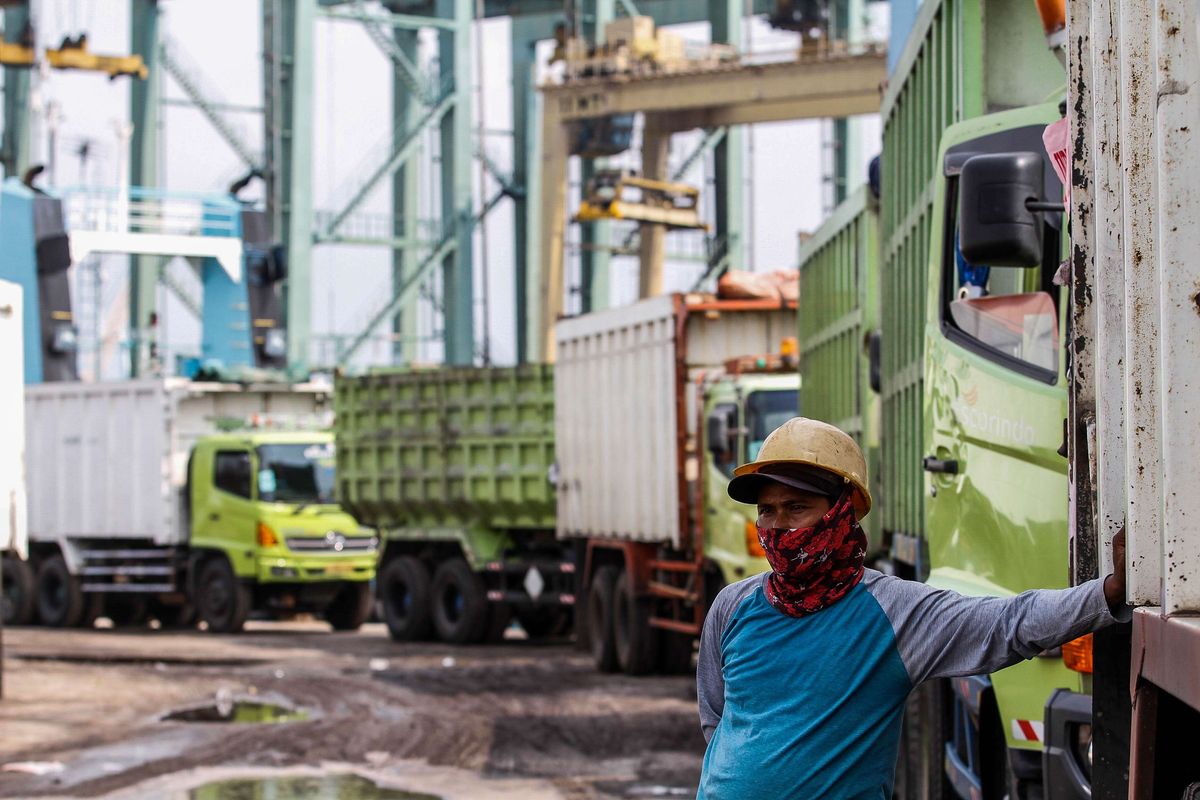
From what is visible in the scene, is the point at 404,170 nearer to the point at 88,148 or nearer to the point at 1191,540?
Result: the point at 88,148

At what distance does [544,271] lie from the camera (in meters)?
44.5

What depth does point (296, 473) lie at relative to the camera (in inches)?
928

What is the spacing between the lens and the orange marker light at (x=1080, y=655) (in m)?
4.80

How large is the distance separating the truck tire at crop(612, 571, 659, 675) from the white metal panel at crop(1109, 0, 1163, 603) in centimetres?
1362

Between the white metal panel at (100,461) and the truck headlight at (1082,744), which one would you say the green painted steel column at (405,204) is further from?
the truck headlight at (1082,744)

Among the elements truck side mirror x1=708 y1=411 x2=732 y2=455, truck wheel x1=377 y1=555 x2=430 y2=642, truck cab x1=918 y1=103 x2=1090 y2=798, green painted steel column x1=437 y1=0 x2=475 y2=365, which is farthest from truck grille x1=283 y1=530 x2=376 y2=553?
green painted steel column x1=437 y1=0 x2=475 y2=365

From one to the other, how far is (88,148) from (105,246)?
33.2 feet

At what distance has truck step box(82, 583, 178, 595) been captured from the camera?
80.4 ft

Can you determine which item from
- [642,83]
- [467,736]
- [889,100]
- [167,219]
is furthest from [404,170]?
[889,100]

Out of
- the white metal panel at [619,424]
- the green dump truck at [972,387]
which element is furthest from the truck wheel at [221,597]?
the green dump truck at [972,387]

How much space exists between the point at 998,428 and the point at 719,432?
9453 millimetres

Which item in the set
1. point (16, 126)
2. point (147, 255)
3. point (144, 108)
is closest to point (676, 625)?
point (147, 255)

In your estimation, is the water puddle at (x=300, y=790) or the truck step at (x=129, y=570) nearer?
the water puddle at (x=300, y=790)

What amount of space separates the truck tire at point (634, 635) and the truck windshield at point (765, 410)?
→ 7.65 ft
